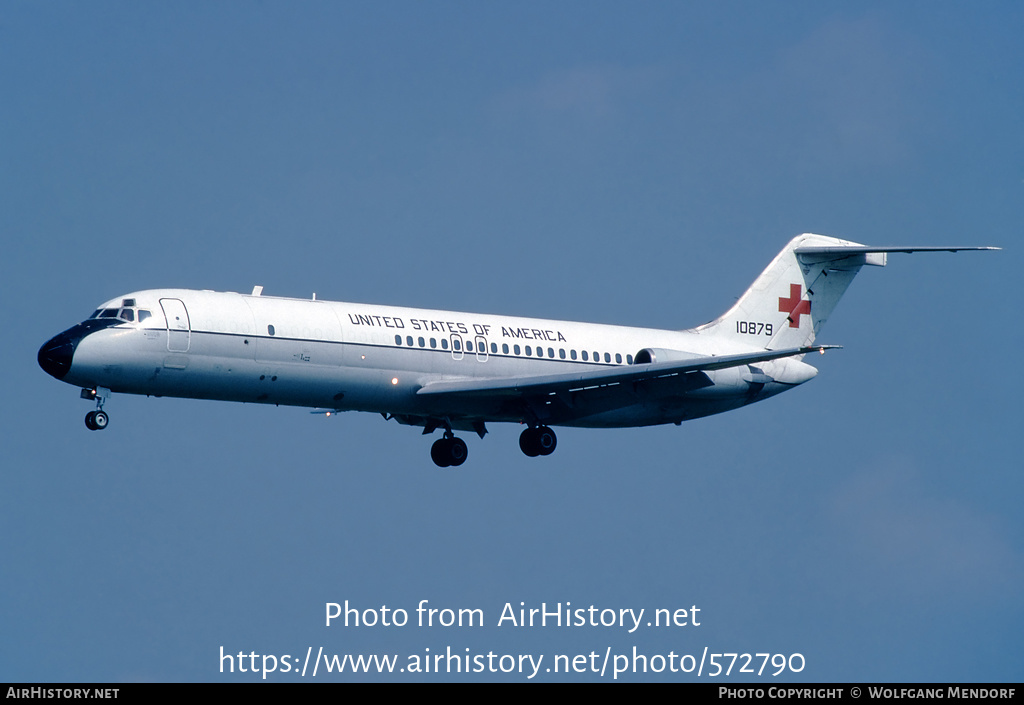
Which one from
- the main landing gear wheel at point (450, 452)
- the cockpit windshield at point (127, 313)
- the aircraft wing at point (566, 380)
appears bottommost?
the main landing gear wheel at point (450, 452)

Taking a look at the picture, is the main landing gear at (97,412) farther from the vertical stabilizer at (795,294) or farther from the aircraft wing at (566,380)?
the vertical stabilizer at (795,294)

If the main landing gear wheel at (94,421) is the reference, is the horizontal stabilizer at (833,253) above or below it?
above

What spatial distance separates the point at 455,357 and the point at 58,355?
10.3 meters

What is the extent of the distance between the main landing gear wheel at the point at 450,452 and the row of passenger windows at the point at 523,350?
346 centimetres

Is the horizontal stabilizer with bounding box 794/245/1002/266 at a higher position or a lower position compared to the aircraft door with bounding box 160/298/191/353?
higher

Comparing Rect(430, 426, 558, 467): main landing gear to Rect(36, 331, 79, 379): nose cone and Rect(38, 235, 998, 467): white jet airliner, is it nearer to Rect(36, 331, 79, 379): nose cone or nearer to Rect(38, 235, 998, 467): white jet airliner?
Rect(38, 235, 998, 467): white jet airliner

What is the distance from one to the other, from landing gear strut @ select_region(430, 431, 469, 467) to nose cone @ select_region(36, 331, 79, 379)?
38.4 ft

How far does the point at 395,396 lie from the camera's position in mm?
41969

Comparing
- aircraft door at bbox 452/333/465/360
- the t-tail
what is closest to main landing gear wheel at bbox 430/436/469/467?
aircraft door at bbox 452/333/465/360

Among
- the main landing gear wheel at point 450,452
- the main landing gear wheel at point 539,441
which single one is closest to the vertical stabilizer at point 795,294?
the main landing gear wheel at point 539,441

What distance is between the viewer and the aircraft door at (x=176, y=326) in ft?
128

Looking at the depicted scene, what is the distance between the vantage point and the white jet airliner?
38.9 m

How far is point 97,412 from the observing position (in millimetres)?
38312
